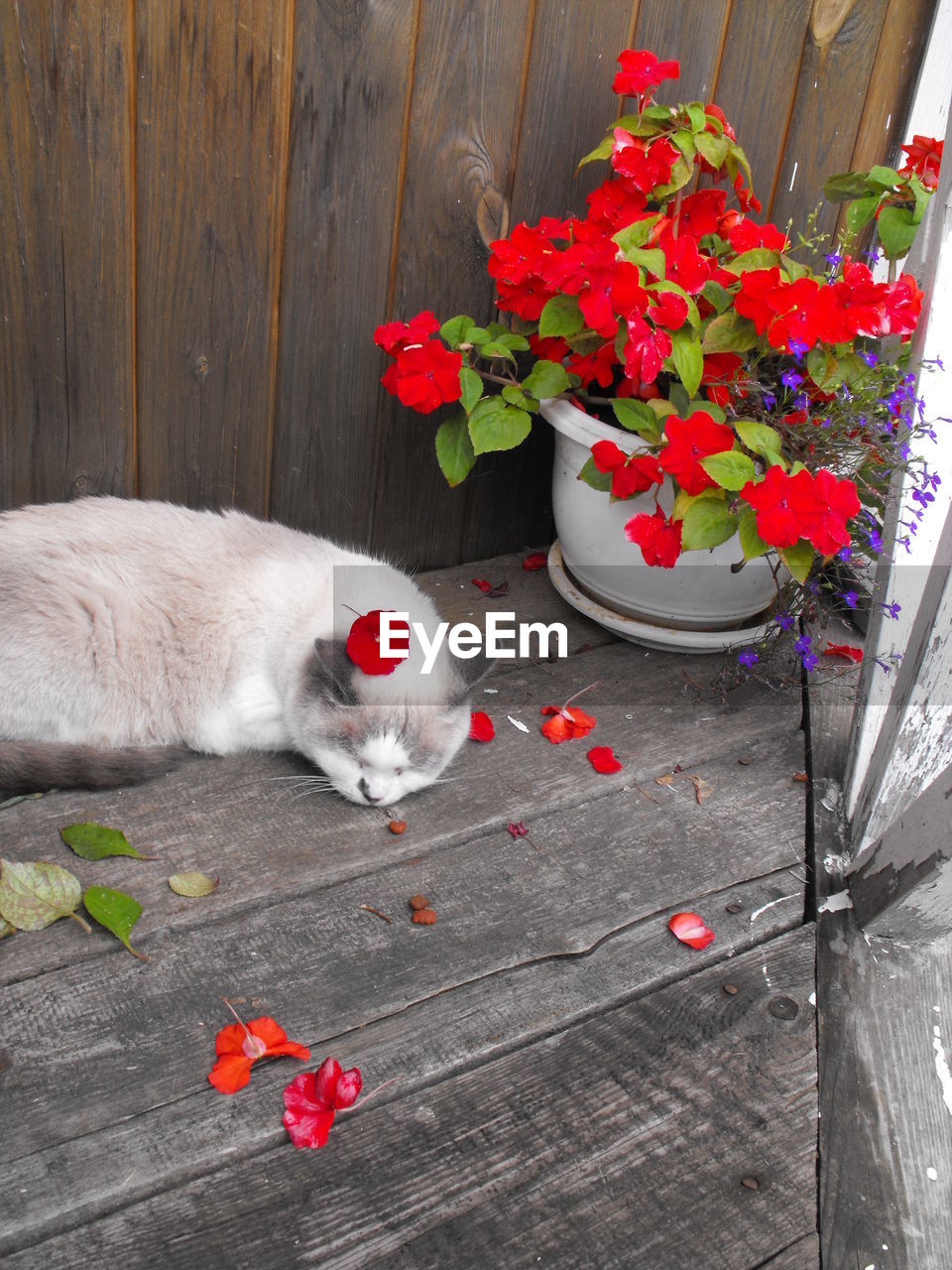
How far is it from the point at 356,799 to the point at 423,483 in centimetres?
102

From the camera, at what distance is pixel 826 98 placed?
109 inches

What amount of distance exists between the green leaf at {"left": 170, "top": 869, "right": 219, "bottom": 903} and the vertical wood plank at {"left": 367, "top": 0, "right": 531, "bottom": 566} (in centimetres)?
119

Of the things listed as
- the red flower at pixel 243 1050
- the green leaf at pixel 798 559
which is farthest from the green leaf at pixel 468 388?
the red flower at pixel 243 1050

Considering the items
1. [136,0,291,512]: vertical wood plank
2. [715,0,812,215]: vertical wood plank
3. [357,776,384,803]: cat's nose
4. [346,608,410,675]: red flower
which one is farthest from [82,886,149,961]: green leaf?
[715,0,812,215]: vertical wood plank

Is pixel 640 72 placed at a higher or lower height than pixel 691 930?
higher

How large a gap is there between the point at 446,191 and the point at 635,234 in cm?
51

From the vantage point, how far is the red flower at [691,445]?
2.10 meters

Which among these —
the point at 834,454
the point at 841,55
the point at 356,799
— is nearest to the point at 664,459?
the point at 834,454

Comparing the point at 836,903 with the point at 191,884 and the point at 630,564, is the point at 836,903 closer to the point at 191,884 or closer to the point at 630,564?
the point at 630,564

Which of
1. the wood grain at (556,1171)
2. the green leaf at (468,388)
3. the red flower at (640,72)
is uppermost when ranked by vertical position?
the red flower at (640,72)

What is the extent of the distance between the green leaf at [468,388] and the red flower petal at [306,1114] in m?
1.45

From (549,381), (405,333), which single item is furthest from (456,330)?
(549,381)

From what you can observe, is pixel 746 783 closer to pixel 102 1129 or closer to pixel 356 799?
pixel 356 799

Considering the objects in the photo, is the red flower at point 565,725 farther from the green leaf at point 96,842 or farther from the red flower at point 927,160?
the red flower at point 927,160
